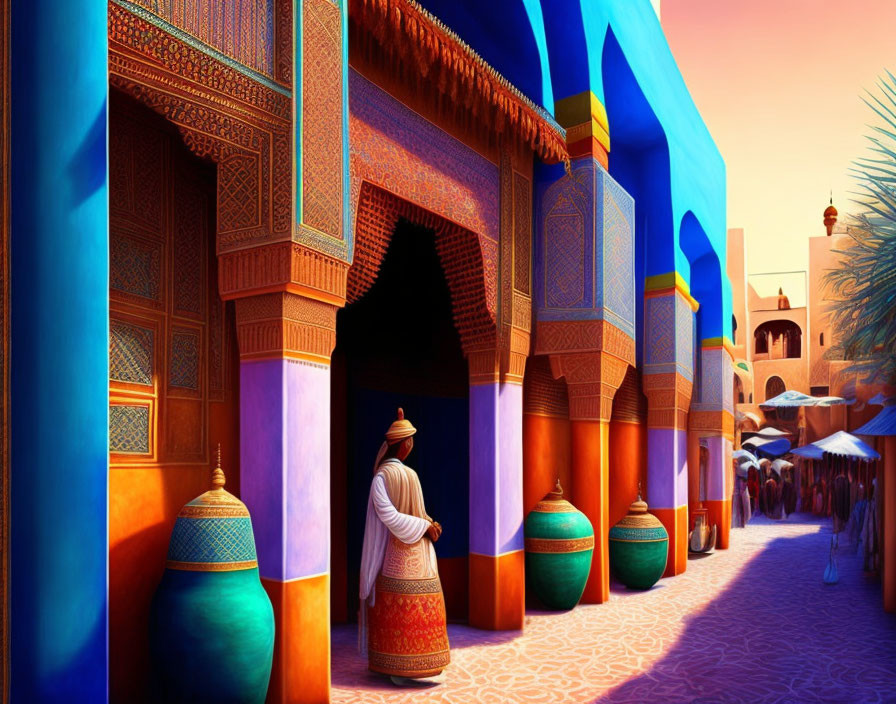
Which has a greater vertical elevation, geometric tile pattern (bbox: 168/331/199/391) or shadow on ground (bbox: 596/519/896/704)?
geometric tile pattern (bbox: 168/331/199/391)

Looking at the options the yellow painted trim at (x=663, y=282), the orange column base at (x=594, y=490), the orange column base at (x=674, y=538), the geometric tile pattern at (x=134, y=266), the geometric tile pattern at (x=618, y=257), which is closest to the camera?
the geometric tile pattern at (x=134, y=266)

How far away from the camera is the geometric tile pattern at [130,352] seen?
4223 millimetres

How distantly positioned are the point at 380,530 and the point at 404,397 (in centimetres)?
280

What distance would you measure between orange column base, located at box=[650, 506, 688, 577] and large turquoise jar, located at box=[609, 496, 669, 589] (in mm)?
1484

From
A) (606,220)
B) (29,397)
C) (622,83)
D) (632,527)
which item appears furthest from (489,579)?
(622,83)

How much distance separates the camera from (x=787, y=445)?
24109mm

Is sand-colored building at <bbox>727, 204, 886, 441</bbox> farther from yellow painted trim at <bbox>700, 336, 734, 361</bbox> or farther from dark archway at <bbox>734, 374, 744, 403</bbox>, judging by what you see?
yellow painted trim at <bbox>700, 336, 734, 361</bbox>

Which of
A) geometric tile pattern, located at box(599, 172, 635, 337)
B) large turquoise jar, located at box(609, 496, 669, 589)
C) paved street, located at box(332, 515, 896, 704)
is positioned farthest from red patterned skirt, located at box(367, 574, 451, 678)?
large turquoise jar, located at box(609, 496, 669, 589)

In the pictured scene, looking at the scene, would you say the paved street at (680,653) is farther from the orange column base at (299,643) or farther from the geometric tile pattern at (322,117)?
the geometric tile pattern at (322,117)

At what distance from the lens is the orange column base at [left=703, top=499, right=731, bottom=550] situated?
14.3 meters

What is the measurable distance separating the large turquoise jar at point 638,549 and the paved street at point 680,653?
0.20 m

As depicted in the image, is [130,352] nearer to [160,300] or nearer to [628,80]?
[160,300]

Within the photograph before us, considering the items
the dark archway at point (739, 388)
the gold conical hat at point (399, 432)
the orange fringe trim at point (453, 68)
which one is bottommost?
the gold conical hat at point (399, 432)

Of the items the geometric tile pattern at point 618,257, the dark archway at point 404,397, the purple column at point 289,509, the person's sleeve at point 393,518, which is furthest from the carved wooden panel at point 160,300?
the geometric tile pattern at point 618,257
